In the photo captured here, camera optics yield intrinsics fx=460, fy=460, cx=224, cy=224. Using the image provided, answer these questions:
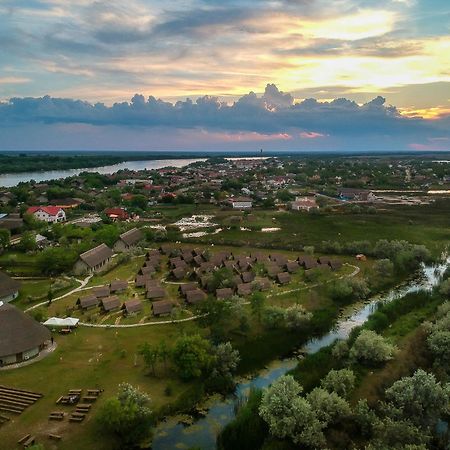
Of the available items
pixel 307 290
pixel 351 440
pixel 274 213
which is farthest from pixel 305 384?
pixel 274 213

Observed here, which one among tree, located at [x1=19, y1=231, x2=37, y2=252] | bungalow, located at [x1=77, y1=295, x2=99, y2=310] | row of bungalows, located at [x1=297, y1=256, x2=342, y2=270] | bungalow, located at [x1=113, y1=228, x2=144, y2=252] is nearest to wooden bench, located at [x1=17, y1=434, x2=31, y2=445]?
bungalow, located at [x1=77, y1=295, x2=99, y2=310]

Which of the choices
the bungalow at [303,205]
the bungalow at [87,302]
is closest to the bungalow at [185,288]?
the bungalow at [87,302]

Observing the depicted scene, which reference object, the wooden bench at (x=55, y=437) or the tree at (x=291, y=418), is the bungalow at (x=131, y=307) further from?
the tree at (x=291, y=418)

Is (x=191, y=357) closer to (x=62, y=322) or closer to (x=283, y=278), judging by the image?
(x=62, y=322)

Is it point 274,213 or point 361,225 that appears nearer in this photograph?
point 361,225

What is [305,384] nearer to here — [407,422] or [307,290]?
[407,422]

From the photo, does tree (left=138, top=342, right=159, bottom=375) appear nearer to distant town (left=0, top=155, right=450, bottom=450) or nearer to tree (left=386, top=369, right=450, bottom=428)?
distant town (left=0, top=155, right=450, bottom=450)
